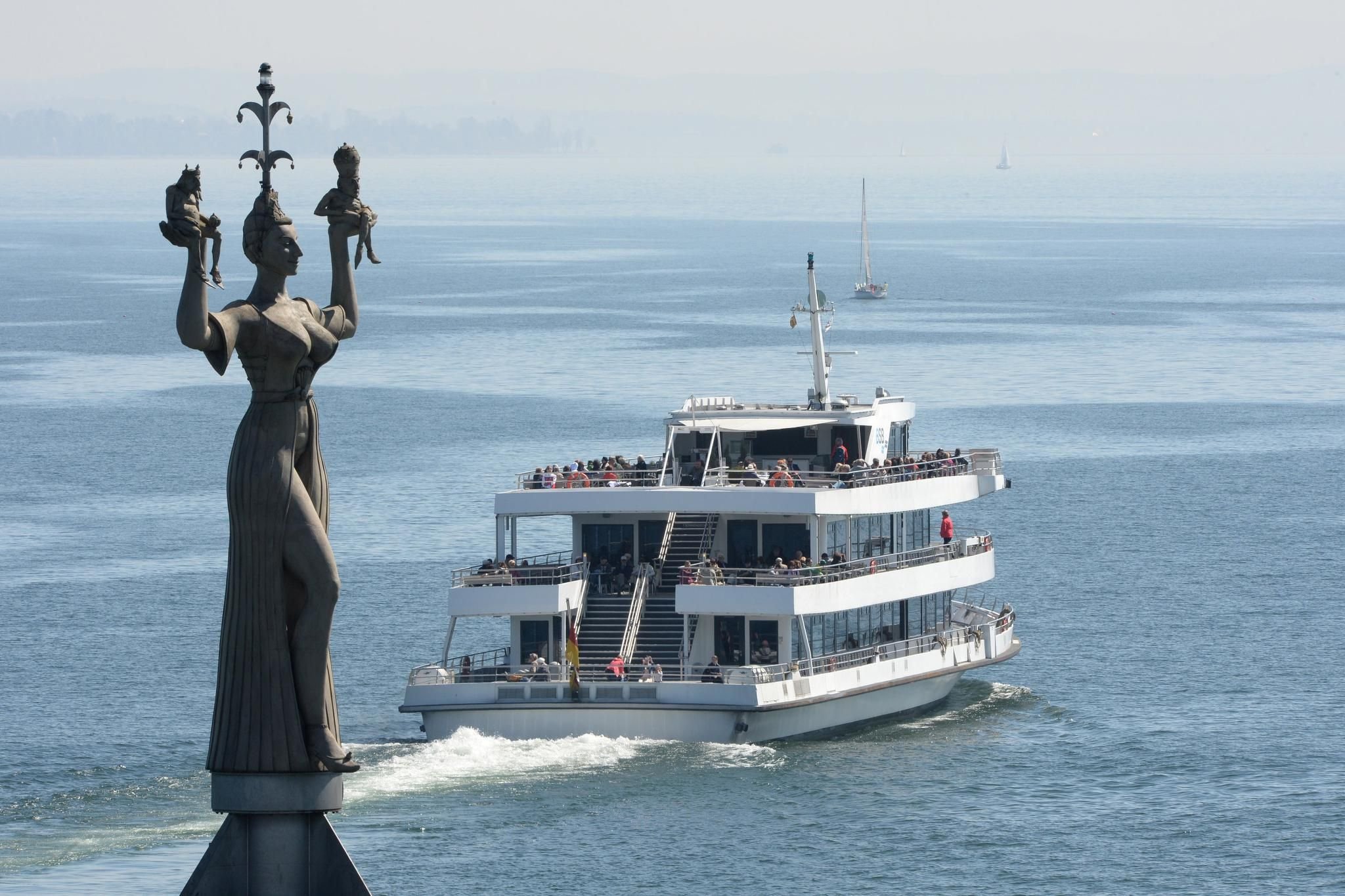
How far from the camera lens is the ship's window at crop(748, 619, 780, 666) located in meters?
53.8

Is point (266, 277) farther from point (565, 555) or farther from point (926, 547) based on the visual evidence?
point (565, 555)

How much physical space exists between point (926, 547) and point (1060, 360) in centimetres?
9640

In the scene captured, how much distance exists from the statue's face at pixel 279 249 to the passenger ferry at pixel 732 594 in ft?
110

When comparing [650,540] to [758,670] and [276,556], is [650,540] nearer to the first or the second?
[758,670]

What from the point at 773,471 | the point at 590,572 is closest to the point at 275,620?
the point at 590,572

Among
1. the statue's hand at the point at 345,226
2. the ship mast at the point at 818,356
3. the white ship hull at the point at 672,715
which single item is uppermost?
the statue's hand at the point at 345,226

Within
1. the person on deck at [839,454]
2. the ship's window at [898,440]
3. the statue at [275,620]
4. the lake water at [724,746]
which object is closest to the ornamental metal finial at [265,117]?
the statue at [275,620]

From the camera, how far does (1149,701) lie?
5872 cm

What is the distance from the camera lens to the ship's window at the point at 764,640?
53812 millimetres

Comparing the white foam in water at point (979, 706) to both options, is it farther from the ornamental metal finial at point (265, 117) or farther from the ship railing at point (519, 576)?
the ornamental metal finial at point (265, 117)

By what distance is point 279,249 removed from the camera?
17.4m

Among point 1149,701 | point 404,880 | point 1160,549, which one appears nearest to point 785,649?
point 1149,701

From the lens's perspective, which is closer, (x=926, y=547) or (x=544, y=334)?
(x=926, y=547)

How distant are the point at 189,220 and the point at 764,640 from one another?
38.4m
